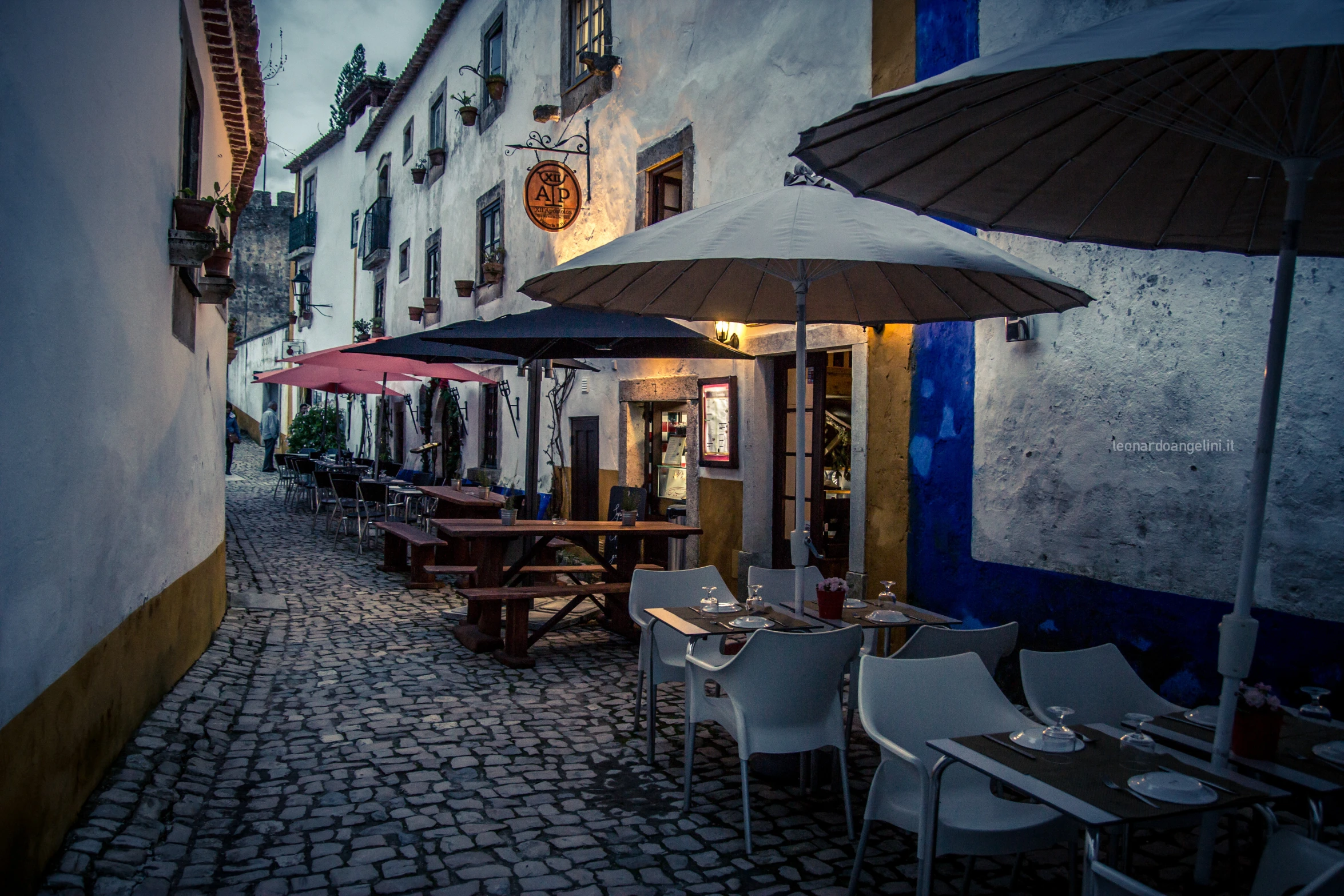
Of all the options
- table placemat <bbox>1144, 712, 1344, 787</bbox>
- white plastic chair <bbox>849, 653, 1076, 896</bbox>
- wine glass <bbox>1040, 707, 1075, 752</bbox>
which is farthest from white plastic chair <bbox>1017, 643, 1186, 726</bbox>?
wine glass <bbox>1040, 707, 1075, 752</bbox>

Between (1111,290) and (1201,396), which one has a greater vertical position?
(1111,290)

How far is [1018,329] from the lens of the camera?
535cm

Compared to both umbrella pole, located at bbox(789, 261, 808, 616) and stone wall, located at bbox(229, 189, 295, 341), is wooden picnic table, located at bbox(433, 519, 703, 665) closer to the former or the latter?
umbrella pole, located at bbox(789, 261, 808, 616)

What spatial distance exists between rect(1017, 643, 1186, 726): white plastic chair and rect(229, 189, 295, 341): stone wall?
1355 inches

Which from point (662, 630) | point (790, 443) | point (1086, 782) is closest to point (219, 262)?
point (662, 630)

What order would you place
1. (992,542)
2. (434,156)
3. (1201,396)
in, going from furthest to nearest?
(434,156), (992,542), (1201,396)

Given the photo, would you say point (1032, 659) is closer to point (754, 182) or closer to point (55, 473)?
point (55, 473)

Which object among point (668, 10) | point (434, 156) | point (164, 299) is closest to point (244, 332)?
point (434, 156)

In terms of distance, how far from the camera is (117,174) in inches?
146

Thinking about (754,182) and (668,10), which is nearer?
(754,182)

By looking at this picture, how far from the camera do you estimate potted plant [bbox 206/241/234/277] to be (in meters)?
5.73

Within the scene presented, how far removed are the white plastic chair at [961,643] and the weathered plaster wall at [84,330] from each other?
307cm

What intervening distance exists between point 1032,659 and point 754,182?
218 inches

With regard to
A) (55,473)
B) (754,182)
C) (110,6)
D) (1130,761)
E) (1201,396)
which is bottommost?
(1130,761)
